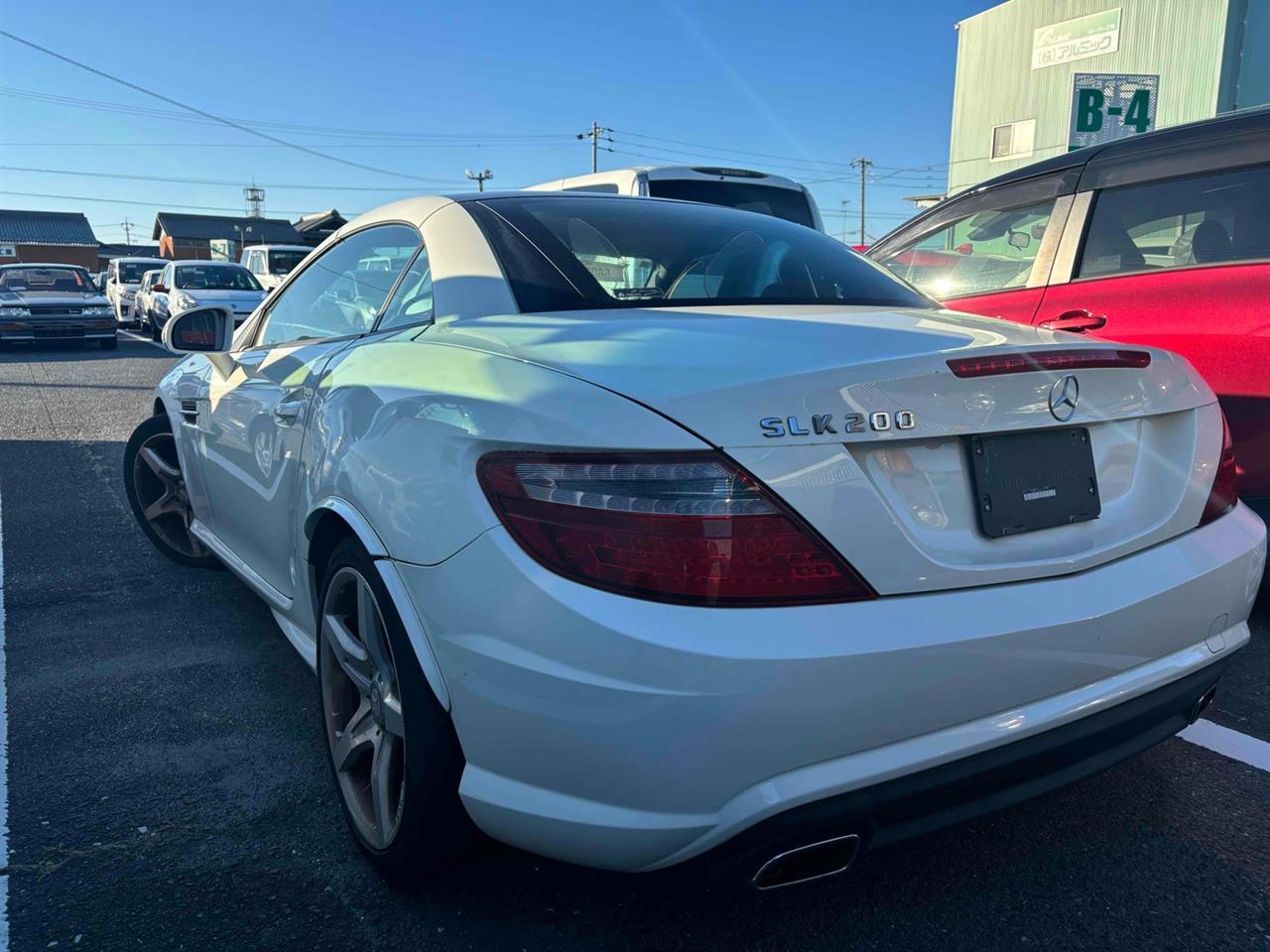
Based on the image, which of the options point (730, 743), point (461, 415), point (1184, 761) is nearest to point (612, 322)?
point (461, 415)

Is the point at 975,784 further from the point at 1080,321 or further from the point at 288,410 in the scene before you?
the point at 1080,321

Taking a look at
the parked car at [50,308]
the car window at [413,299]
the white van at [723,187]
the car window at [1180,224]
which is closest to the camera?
the car window at [413,299]

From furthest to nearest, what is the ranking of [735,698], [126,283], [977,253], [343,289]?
[126,283]
[977,253]
[343,289]
[735,698]

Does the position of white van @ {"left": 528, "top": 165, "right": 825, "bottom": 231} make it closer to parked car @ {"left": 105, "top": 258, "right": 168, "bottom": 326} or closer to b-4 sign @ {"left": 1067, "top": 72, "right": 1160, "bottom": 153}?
b-4 sign @ {"left": 1067, "top": 72, "right": 1160, "bottom": 153}

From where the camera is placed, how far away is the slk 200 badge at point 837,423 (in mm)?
1613

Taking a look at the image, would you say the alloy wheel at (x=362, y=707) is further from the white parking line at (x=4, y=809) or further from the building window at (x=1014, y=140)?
the building window at (x=1014, y=140)

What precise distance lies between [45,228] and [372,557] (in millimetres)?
101946

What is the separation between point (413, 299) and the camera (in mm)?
2639

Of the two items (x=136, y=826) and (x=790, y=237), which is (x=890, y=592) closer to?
(x=790, y=237)

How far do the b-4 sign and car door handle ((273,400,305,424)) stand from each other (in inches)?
496

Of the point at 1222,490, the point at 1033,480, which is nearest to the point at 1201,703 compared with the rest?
the point at 1222,490

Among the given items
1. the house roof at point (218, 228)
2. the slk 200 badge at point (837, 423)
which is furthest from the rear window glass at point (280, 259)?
the house roof at point (218, 228)

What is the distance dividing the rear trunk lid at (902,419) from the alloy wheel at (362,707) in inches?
25.3

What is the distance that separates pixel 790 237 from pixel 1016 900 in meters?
1.87
